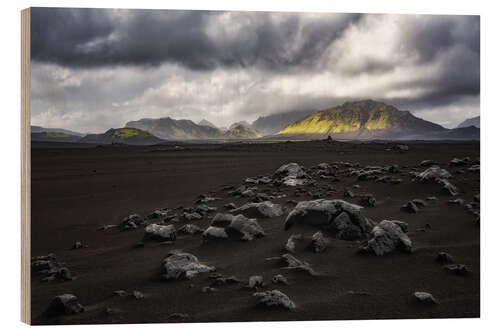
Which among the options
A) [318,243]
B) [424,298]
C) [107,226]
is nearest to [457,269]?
[424,298]

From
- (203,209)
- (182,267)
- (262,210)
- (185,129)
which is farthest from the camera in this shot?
(185,129)

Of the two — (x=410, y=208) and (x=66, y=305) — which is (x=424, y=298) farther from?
(x=66, y=305)

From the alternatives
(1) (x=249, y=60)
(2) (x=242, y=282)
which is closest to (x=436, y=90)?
(1) (x=249, y=60)

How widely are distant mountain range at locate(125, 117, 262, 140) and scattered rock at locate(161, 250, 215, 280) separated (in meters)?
3.13

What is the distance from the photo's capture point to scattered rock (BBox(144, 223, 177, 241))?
18.8 feet

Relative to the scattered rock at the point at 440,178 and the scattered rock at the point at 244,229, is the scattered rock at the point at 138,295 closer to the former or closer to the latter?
the scattered rock at the point at 244,229

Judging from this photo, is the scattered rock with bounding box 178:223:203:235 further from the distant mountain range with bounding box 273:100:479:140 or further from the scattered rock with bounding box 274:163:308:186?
the distant mountain range with bounding box 273:100:479:140

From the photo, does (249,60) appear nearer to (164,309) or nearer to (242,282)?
(242,282)

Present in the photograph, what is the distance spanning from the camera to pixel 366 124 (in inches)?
288

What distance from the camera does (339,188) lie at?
24.5 feet

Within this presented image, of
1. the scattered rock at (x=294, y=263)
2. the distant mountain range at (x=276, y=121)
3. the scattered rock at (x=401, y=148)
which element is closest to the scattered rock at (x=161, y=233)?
the scattered rock at (x=294, y=263)

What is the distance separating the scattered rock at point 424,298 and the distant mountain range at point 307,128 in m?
3.48

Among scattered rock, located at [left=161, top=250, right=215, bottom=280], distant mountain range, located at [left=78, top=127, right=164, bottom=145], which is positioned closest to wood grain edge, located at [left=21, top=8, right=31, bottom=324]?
distant mountain range, located at [left=78, top=127, right=164, bottom=145]

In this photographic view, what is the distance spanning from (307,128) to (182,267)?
4619mm
